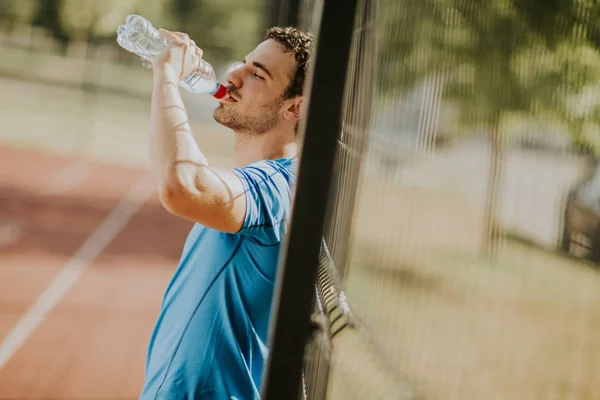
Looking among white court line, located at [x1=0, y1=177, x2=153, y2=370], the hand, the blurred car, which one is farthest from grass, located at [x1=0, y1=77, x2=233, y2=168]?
the blurred car

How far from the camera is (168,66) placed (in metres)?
1.71

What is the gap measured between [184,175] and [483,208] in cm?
81

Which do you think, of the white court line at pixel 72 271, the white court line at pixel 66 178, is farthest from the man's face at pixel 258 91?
the white court line at pixel 66 178

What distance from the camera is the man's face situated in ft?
6.67

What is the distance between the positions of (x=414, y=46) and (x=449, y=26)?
4.6 inches

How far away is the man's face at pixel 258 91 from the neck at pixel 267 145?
0.08 feet

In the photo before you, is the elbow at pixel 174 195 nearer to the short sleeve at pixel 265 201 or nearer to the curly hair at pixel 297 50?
the short sleeve at pixel 265 201

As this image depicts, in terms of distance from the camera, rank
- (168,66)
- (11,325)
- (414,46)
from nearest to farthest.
Answer: (414,46) → (168,66) → (11,325)

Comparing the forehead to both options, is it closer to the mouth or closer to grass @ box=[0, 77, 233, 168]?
the mouth

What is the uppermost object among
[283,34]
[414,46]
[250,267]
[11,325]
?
[283,34]

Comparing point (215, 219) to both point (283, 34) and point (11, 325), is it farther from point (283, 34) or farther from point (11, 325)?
point (11, 325)

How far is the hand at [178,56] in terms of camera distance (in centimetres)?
172

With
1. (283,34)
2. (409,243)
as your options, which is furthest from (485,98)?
(283,34)

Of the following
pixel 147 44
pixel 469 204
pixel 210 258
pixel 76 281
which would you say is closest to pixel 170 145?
pixel 210 258
